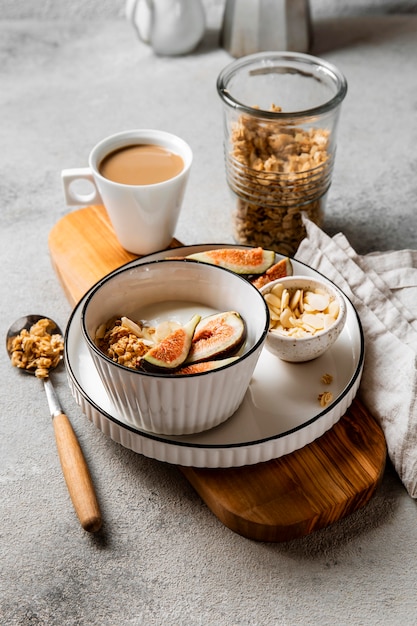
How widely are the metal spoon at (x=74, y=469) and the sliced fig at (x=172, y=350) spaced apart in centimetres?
19

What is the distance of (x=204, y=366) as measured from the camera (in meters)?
1.01

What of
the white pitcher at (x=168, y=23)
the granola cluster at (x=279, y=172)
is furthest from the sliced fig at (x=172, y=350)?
the white pitcher at (x=168, y=23)

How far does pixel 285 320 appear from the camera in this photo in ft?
3.79

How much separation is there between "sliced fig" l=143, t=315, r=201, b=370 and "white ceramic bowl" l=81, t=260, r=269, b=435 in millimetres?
46

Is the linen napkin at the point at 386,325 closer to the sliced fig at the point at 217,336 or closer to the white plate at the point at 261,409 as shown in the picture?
the white plate at the point at 261,409

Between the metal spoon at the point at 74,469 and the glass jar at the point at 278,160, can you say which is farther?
the glass jar at the point at 278,160

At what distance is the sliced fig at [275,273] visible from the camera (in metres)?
1.25

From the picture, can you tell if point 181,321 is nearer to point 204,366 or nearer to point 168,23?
point 204,366

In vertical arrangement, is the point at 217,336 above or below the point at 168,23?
above

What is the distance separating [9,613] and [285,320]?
0.54 meters

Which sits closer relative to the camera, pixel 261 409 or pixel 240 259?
pixel 261 409

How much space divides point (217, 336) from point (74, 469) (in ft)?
0.88

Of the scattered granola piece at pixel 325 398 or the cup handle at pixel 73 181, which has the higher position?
the cup handle at pixel 73 181

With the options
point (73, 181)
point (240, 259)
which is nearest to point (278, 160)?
point (240, 259)
